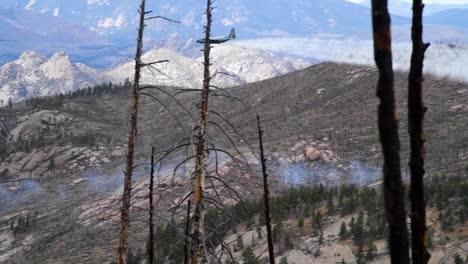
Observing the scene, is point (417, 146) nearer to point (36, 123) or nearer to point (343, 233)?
point (343, 233)

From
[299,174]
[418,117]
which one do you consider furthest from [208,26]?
[299,174]

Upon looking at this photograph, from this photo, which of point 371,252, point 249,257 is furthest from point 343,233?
point 249,257

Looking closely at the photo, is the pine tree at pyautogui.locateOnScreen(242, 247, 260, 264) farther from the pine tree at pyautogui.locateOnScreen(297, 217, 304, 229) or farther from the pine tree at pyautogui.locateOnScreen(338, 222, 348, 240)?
the pine tree at pyautogui.locateOnScreen(338, 222, 348, 240)

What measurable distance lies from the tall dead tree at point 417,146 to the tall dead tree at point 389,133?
3.05ft

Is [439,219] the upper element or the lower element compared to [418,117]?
lower

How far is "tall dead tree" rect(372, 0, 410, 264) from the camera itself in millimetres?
3182

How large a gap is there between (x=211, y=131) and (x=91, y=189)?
12216mm

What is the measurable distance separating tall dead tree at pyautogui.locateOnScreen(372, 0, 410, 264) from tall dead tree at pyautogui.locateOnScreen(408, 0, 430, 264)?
3.05 ft

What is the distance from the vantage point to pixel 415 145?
4.22m

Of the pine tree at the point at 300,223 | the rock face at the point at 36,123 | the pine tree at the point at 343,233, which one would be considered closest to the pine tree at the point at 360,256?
the pine tree at the point at 343,233

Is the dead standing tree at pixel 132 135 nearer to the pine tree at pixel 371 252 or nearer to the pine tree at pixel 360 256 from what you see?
the pine tree at pixel 360 256

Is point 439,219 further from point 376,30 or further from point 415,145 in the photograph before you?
point 376,30

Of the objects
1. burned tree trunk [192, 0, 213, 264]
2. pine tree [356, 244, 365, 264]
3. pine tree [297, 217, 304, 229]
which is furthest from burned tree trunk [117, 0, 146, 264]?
pine tree [297, 217, 304, 229]

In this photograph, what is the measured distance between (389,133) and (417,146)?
1099mm
